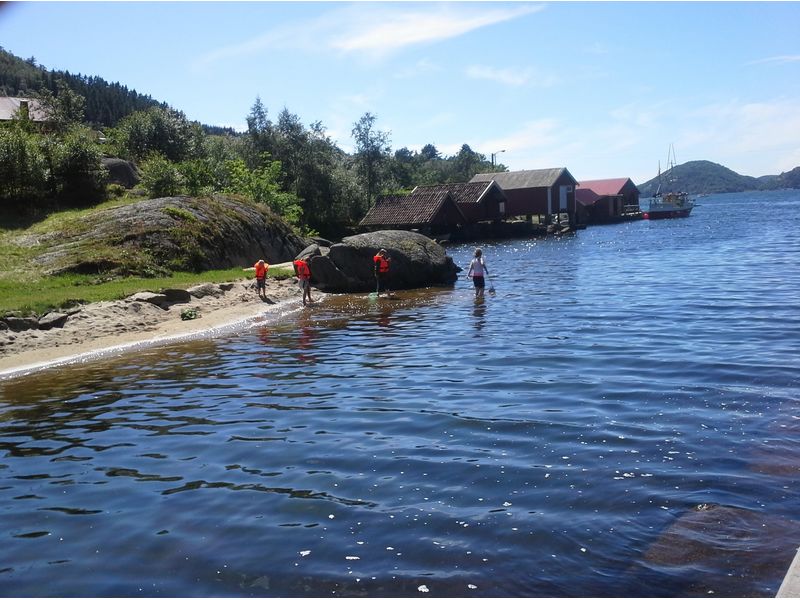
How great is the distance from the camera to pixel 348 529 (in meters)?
7.12

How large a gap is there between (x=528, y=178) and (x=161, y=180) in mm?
56702

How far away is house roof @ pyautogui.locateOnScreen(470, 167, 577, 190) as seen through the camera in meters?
82.1

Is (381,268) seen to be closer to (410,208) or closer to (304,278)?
(304,278)

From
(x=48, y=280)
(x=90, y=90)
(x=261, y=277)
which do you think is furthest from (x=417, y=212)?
(x=90, y=90)

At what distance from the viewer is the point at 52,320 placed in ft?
59.7

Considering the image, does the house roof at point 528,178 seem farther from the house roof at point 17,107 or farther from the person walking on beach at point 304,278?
the person walking on beach at point 304,278

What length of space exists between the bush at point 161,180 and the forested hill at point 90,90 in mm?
73053

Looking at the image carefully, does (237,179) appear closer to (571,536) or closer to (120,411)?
(120,411)

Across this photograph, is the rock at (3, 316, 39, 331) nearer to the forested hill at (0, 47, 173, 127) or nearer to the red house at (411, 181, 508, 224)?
the red house at (411, 181, 508, 224)

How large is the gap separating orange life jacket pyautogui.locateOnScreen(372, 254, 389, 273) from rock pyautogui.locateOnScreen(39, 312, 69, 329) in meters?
12.0

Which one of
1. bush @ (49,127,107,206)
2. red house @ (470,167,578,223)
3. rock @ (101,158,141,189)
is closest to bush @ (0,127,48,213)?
bush @ (49,127,107,206)

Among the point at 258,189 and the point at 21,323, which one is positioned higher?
the point at 258,189

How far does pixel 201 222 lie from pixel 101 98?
10206cm

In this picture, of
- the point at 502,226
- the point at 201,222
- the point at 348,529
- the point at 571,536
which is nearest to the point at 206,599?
the point at 348,529
